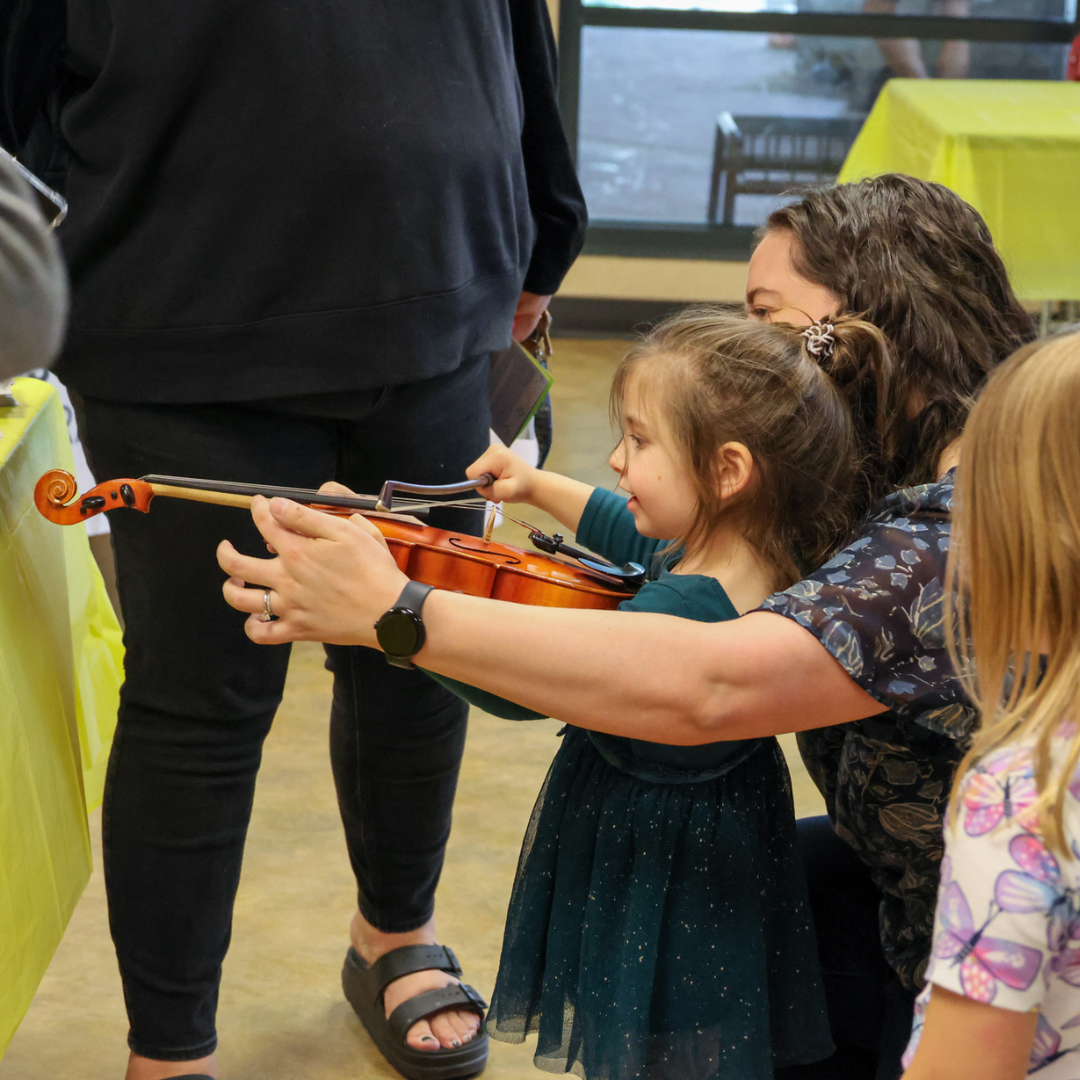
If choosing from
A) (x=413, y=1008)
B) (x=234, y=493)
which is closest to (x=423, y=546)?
(x=234, y=493)

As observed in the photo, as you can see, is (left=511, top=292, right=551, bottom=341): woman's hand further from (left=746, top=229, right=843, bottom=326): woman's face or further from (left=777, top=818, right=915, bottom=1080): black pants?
(left=777, top=818, right=915, bottom=1080): black pants

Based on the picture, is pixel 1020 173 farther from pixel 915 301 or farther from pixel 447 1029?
pixel 447 1029

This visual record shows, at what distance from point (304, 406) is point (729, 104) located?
160 inches

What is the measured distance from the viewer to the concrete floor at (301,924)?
1.48 m

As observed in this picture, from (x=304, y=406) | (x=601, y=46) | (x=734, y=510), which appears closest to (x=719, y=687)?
(x=734, y=510)

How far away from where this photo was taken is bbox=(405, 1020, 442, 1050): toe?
1.43m

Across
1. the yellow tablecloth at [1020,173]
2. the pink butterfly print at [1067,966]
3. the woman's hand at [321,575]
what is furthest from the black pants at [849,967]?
the yellow tablecloth at [1020,173]

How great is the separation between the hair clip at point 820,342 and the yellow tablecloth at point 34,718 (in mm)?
701

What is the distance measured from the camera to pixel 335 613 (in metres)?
0.94

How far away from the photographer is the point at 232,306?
1107mm

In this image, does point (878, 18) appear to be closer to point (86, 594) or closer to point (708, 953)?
point (86, 594)

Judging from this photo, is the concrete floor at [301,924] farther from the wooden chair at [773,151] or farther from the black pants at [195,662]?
the wooden chair at [773,151]

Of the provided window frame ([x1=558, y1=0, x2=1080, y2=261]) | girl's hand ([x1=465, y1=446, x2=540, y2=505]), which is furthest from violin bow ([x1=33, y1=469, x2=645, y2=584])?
window frame ([x1=558, y1=0, x2=1080, y2=261])

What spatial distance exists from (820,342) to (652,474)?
171 mm
